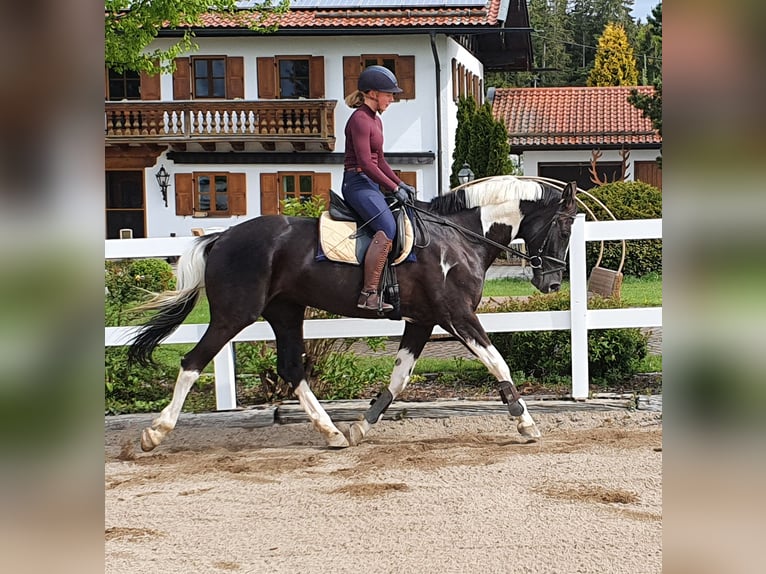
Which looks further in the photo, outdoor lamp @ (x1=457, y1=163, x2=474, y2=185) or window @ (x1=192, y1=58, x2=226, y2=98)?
window @ (x1=192, y1=58, x2=226, y2=98)

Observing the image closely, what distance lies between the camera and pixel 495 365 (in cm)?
666

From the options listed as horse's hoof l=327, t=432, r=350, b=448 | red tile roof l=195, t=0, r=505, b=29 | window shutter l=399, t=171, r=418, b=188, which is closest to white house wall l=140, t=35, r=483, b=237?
window shutter l=399, t=171, r=418, b=188

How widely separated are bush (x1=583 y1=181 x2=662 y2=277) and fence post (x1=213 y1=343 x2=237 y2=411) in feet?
36.3

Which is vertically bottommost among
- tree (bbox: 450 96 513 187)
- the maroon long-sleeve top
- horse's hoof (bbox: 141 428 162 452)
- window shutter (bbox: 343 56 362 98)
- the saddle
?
horse's hoof (bbox: 141 428 162 452)

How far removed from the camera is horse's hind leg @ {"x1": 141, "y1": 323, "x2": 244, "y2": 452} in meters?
6.43

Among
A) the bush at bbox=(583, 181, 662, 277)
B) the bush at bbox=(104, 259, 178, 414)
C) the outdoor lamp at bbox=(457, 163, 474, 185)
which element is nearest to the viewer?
the bush at bbox=(104, 259, 178, 414)

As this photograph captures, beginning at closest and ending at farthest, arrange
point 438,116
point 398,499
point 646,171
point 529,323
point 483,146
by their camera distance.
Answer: point 398,499, point 529,323, point 483,146, point 438,116, point 646,171

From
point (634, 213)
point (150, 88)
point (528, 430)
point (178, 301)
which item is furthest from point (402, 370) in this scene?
point (150, 88)

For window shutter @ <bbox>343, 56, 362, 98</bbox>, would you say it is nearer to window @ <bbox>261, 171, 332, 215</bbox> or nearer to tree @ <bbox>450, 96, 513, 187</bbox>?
window @ <bbox>261, 171, 332, 215</bbox>

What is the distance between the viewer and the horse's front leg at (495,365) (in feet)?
21.9

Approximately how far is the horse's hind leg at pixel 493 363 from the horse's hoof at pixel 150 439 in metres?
2.01

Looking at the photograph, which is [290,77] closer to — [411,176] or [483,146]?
[411,176]

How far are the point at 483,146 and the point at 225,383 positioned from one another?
18.0 m

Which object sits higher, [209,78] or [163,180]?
[209,78]
